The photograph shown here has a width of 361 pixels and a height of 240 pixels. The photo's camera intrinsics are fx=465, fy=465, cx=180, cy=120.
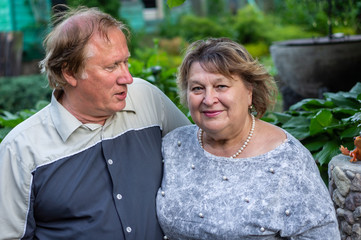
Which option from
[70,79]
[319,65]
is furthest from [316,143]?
[319,65]

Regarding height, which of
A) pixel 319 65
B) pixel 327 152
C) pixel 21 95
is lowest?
pixel 21 95

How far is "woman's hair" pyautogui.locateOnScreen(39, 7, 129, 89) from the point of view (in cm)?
246

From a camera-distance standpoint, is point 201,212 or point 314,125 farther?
point 314,125

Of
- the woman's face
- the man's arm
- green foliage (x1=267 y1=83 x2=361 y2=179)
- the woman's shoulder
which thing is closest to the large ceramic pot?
green foliage (x1=267 y1=83 x2=361 y2=179)

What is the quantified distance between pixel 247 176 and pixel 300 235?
369 millimetres

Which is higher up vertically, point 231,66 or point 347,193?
point 231,66

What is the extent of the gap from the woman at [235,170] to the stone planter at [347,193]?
1.62 feet

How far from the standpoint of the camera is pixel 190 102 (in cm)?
241

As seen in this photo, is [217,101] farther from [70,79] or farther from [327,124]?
[327,124]

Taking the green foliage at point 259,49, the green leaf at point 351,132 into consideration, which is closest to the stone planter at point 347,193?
the green leaf at point 351,132

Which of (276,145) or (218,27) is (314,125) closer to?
(276,145)

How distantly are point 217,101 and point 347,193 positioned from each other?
1069 millimetres

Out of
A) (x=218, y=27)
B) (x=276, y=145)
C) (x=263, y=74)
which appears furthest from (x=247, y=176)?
(x=218, y=27)

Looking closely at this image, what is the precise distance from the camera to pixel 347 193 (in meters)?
2.76
